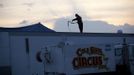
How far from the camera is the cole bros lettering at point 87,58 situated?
22594 millimetres

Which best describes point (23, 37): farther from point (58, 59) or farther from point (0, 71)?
point (58, 59)

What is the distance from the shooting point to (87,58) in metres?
22.7

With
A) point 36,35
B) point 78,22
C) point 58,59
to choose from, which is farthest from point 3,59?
point 58,59

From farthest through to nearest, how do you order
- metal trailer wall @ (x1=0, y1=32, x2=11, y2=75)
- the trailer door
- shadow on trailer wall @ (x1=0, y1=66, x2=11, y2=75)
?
metal trailer wall @ (x1=0, y1=32, x2=11, y2=75) → shadow on trailer wall @ (x1=0, y1=66, x2=11, y2=75) → the trailer door

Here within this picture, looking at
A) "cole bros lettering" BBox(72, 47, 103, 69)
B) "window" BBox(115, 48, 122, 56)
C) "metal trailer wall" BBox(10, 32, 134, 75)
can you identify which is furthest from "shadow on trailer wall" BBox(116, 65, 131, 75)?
"metal trailer wall" BBox(10, 32, 134, 75)

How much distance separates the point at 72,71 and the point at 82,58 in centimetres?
92

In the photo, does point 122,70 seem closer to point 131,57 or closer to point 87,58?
point 131,57

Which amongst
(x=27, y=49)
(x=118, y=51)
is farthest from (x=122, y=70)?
(x=27, y=49)

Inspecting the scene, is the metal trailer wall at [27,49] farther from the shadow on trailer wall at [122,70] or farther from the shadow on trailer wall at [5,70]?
the shadow on trailer wall at [122,70]

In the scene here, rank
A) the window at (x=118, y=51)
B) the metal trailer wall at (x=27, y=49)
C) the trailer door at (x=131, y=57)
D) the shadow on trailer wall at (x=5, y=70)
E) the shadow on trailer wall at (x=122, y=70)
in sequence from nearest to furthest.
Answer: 1. the trailer door at (x=131, y=57)
2. the shadow on trailer wall at (x=122, y=70)
3. the window at (x=118, y=51)
4. the shadow on trailer wall at (x=5, y=70)
5. the metal trailer wall at (x=27, y=49)

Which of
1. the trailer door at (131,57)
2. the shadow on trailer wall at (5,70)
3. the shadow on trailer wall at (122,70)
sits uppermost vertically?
the trailer door at (131,57)

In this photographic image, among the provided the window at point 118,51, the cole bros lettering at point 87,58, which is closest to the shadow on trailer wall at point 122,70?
the window at point 118,51

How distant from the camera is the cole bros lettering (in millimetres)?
22594

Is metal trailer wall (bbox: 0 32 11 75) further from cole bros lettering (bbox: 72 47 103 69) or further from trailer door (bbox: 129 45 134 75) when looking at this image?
trailer door (bbox: 129 45 134 75)
